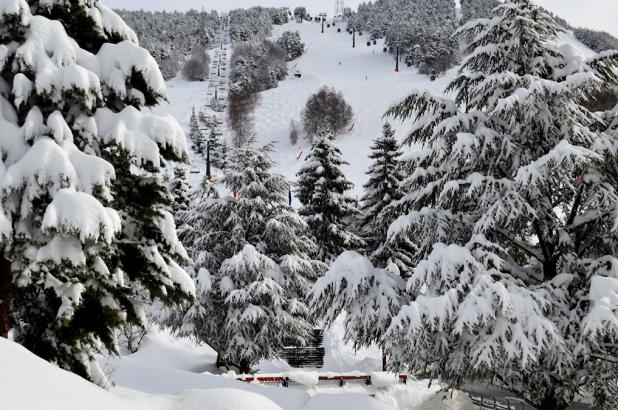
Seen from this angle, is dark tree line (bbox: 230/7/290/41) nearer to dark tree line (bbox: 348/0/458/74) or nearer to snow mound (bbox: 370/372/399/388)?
Result: dark tree line (bbox: 348/0/458/74)

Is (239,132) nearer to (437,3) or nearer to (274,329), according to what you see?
(274,329)

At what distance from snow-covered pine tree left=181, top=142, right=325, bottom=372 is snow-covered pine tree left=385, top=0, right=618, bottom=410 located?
7556 mm

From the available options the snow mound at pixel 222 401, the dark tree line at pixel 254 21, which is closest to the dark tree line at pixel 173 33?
the dark tree line at pixel 254 21

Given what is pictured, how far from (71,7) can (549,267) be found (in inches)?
340

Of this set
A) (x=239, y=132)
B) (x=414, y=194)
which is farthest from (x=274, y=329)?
(x=239, y=132)

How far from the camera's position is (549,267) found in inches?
362

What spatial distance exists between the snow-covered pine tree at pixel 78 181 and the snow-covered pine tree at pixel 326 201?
1648cm

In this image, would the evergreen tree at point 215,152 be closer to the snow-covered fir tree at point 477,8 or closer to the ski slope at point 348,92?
the ski slope at point 348,92

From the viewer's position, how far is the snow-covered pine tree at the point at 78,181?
5.28 m

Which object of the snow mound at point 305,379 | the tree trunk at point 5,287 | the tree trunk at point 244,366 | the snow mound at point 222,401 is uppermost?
the tree trunk at point 5,287

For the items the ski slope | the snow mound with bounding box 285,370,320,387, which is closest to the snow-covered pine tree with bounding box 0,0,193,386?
the snow mound with bounding box 285,370,320,387

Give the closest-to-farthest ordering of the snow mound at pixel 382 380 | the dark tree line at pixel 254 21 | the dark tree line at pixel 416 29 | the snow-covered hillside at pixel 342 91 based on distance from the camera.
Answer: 1. the snow mound at pixel 382 380
2. the snow-covered hillside at pixel 342 91
3. the dark tree line at pixel 416 29
4. the dark tree line at pixel 254 21

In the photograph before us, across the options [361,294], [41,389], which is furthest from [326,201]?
[41,389]

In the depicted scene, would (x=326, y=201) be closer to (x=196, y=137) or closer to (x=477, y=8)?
(x=196, y=137)
